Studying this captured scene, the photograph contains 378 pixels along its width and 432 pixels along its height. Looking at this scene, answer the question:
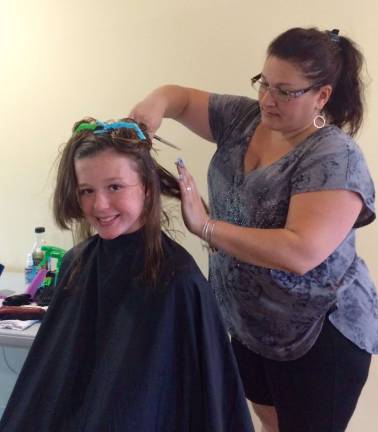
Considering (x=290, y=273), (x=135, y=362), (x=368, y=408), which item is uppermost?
(x=290, y=273)

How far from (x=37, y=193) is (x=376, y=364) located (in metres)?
1.49

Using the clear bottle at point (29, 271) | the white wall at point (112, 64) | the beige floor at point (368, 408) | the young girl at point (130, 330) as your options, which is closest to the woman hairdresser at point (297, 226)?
the young girl at point (130, 330)

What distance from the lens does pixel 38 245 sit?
1.87m

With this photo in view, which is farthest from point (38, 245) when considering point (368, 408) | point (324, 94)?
point (368, 408)

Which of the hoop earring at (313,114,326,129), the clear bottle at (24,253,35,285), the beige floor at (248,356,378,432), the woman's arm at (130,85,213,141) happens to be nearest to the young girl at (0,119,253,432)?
the woman's arm at (130,85,213,141)

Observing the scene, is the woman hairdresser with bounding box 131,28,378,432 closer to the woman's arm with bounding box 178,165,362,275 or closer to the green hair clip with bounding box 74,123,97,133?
the woman's arm with bounding box 178,165,362,275

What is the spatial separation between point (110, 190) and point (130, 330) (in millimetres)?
303

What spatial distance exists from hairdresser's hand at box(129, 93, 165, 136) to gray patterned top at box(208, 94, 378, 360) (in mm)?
206

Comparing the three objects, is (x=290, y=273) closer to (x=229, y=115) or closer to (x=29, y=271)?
(x=229, y=115)

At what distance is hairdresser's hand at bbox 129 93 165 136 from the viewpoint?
1138 millimetres

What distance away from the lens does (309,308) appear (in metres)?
1.09

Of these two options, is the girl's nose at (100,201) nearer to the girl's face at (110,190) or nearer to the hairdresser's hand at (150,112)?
the girl's face at (110,190)

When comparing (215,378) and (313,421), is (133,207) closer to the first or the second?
→ (215,378)

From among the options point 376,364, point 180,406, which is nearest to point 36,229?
point 180,406
